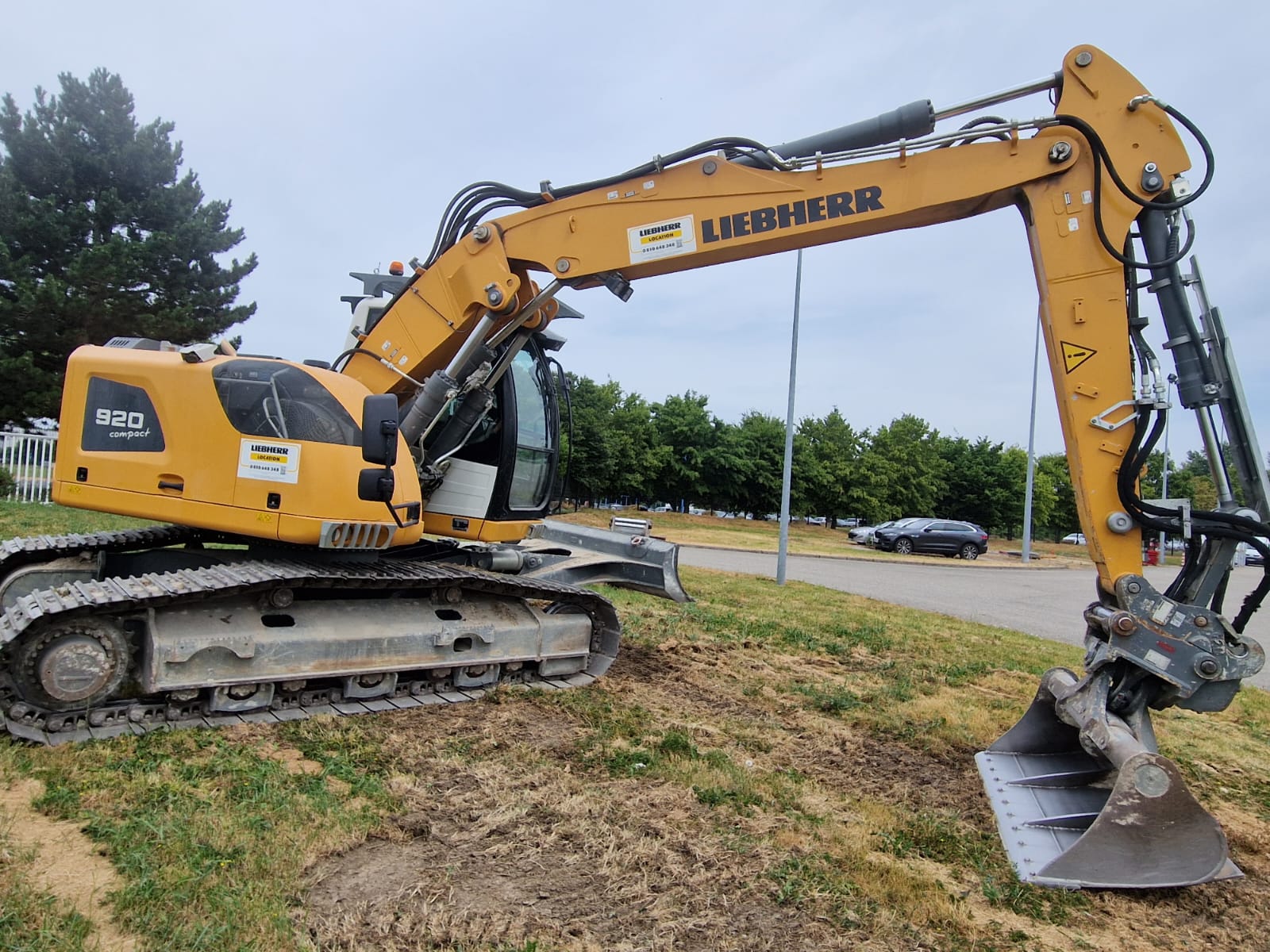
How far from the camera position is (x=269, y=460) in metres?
5.06

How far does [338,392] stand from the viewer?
17.3 feet

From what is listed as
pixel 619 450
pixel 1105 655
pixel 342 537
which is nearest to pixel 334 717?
pixel 342 537

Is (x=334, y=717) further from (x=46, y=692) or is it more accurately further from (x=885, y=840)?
(x=885, y=840)

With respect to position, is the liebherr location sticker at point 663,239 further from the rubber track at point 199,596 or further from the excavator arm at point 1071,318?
the rubber track at point 199,596

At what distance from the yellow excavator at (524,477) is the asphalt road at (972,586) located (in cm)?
558

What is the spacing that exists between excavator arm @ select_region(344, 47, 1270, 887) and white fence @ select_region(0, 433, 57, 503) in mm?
15412

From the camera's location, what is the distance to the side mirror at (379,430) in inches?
198

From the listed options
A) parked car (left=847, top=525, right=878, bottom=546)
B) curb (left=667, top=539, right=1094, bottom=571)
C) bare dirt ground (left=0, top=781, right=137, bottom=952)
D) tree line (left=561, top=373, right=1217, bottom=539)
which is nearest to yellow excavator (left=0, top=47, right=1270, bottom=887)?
bare dirt ground (left=0, top=781, right=137, bottom=952)

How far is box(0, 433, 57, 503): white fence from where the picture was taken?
56.1ft

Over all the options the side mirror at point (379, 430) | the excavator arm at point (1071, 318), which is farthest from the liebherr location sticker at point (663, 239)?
the side mirror at point (379, 430)

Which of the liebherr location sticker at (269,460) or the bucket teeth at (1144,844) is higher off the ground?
the liebherr location sticker at (269,460)

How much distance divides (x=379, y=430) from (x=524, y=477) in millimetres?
1884

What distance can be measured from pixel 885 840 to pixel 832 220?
142 inches

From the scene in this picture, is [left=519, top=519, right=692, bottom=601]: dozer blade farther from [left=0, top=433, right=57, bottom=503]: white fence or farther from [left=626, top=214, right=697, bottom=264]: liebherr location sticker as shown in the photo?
[left=0, top=433, right=57, bottom=503]: white fence
